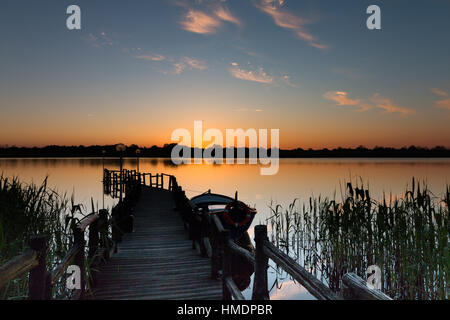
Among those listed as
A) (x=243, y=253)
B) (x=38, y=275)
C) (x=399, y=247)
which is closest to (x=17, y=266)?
(x=38, y=275)

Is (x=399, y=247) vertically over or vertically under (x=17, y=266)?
under

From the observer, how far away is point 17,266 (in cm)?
280

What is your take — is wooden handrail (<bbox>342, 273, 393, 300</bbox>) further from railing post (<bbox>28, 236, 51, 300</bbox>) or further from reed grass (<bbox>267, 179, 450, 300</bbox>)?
reed grass (<bbox>267, 179, 450, 300</bbox>)

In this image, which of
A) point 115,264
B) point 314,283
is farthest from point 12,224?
point 314,283

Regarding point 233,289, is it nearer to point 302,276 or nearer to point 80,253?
point 302,276

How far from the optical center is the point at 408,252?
6.54 m

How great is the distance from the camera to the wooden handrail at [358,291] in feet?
6.43

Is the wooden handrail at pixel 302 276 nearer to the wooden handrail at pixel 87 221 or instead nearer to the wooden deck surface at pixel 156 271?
the wooden deck surface at pixel 156 271

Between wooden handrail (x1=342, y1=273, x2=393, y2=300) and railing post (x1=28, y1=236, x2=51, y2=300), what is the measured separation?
3.22m

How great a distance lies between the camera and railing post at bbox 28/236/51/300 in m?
3.29

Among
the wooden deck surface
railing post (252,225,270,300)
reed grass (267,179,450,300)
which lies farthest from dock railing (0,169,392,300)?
reed grass (267,179,450,300)

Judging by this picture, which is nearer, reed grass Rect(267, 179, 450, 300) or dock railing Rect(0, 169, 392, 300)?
dock railing Rect(0, 169, 392, 300)

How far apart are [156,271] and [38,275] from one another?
11.3 ft
